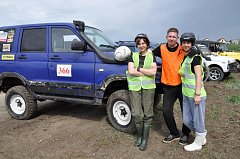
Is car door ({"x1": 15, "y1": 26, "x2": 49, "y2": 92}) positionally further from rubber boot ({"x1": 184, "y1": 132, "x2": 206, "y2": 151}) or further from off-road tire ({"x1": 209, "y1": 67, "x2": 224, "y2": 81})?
off-road tire ({"x1": 209, "y1": 67, "x2": 224, "y2": 81})

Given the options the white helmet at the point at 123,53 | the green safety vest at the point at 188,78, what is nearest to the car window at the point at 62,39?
the white helmet at the point at 123,53

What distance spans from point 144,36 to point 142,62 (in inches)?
16.6

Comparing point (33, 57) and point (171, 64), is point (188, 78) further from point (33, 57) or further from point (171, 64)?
point (33, 57)

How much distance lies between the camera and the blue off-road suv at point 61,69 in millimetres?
5068

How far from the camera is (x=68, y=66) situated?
5.42 m

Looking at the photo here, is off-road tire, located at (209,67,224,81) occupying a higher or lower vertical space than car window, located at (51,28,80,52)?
lower

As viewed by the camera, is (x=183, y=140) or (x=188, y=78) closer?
(x=188, y=78)

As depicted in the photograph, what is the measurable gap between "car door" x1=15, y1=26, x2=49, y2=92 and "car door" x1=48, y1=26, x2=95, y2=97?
0.56ft

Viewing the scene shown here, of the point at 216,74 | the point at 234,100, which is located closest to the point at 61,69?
the point at 234,100

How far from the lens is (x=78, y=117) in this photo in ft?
20.6

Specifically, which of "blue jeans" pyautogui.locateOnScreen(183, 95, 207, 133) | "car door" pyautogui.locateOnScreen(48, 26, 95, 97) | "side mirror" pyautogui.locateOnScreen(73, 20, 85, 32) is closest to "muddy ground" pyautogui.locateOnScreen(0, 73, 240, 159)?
"blue jeans" pyautogui.locateOnScreen(183, 95, 207, 133)

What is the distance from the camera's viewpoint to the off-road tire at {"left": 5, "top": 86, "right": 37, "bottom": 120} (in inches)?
240

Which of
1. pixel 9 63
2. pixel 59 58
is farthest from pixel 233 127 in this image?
pixel 9 63

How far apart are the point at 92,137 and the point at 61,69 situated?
5.20 ft
